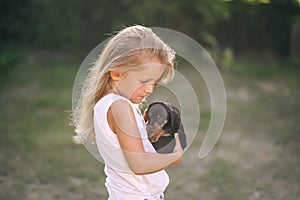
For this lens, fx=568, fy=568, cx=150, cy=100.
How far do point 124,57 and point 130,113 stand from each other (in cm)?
19

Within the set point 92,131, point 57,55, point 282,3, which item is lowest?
point 92,131

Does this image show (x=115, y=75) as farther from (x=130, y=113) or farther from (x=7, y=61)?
(x=7, y=61)

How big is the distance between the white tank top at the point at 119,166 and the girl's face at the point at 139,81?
0.03 meters

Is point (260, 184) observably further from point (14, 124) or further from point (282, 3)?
point (282, 3)

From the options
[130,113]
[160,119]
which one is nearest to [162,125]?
[160,119]

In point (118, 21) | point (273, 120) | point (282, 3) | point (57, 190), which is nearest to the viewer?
point (57, 190)

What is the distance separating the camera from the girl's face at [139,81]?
1.90 meters

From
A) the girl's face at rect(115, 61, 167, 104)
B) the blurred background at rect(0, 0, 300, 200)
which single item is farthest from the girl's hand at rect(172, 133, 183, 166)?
the blurred background at rect(0, 0, 300, 200)

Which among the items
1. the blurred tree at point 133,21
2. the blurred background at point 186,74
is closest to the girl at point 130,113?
the blurred background at point 186,74

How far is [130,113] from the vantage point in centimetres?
188

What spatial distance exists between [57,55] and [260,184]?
16.0 ft

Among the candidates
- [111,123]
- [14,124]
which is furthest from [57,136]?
[111,123]

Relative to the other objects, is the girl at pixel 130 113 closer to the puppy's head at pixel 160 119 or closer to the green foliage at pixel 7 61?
the puppy's head at pixel 160 119

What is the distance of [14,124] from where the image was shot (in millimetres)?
5270
